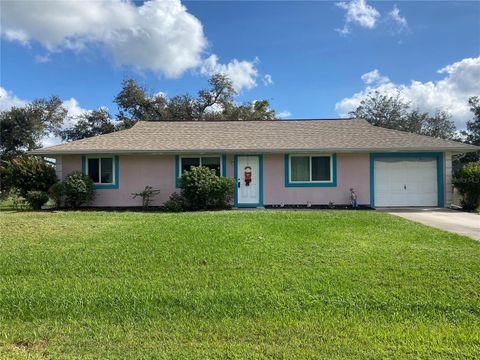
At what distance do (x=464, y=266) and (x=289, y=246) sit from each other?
113 inches

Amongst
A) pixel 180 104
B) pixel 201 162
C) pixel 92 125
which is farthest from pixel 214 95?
pixel 201 162

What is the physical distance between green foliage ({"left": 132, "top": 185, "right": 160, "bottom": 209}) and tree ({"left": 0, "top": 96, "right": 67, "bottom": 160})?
2382cm

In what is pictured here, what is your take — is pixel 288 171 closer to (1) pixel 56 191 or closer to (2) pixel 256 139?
(2) pixel 256 139

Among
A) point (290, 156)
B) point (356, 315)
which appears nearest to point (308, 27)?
point (290, 156)

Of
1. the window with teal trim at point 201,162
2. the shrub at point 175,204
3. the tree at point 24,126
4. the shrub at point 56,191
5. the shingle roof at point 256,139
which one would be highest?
the tree at point 24,126

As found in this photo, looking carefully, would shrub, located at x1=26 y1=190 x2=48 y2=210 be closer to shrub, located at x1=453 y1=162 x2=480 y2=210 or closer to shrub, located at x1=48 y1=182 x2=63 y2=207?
shrub, located at x1=48 y1=182 x2=63 y2=207

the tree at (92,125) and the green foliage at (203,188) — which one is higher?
the tree at (92,125)

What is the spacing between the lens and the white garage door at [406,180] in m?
14.9

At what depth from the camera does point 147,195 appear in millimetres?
14398

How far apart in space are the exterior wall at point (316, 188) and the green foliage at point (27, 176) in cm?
896

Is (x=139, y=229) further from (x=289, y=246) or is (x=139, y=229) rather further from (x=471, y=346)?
(x=471, y=346)

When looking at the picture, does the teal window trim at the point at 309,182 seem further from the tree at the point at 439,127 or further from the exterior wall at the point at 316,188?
the tree at the point at 439,127

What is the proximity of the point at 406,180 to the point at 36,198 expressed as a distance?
589 inches

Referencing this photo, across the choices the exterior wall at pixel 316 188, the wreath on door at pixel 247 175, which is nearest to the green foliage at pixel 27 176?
the wreath on door at pixel 247 175
